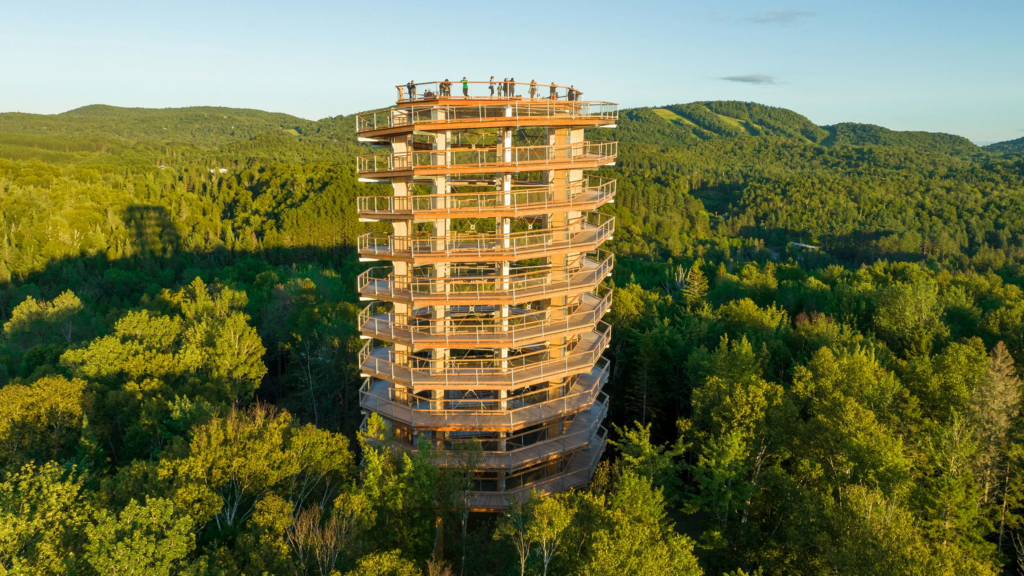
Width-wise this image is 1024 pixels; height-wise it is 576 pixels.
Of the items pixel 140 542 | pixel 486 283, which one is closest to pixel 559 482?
Result: pixel 486 283

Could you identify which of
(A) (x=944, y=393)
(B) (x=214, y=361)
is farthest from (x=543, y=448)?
(B) (x=214, y=361)

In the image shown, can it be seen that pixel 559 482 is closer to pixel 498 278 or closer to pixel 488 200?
pixel 498 278

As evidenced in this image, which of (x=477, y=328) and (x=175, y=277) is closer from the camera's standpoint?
(x=477, y=328)

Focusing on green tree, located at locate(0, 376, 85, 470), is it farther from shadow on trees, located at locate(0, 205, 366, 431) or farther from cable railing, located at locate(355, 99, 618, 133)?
cable railing, located at locate(355, 99, 618, 133)

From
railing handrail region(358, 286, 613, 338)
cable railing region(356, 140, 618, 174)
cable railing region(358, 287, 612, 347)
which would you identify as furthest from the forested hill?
cable railing region(356, 140, 618, 174)

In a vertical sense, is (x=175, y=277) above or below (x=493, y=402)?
below
